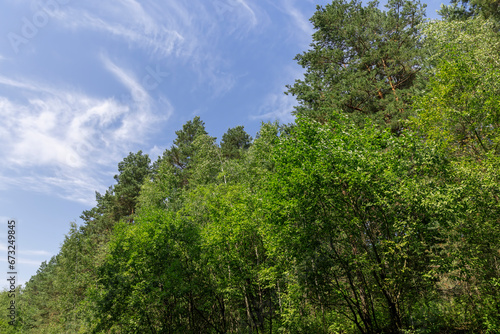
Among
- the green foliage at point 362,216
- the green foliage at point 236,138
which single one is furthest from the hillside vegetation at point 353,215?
the green foliage at point 236,138

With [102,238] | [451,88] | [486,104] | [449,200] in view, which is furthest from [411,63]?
[102,238]

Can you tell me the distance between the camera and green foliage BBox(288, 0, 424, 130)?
980 inches

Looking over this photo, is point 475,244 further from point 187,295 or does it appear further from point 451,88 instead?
point 187,295

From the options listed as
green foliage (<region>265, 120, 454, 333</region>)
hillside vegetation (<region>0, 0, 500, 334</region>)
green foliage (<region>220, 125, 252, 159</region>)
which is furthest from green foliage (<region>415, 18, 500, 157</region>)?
green foliage (<region>220, 125, 252, 159</region>)

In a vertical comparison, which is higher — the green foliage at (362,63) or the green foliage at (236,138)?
the green foliage at (236,138)

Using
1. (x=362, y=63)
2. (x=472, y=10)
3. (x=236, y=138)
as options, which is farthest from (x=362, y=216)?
(x=236, y=138)

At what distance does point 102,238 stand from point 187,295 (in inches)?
1143

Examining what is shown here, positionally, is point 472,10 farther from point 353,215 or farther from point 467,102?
point 353,215

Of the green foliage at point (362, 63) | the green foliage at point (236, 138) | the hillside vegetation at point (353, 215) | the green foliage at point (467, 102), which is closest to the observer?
the hillside vegetation at point (353, 215)

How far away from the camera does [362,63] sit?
90.6 ft

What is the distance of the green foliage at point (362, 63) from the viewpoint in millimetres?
24889

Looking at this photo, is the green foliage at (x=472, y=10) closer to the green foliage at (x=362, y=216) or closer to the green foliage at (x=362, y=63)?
the green foliage at (x=362, y=63)

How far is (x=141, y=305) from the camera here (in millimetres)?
19844

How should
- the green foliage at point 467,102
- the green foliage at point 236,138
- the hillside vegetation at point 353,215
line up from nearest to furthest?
1. the hillside vegetation at point 353,215
2. the green foliage at point 467,102
3. the green foliage at point 236,138
